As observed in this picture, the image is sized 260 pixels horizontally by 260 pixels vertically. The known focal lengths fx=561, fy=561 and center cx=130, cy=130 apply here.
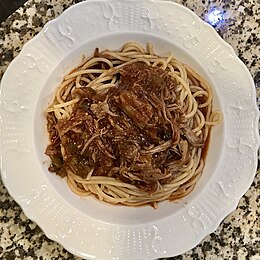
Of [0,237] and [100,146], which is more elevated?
[100,146]

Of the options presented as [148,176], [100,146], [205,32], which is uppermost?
[205,32]

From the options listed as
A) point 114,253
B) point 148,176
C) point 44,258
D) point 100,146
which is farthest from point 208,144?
point 44,258

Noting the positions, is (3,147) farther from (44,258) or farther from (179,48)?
(179,48)

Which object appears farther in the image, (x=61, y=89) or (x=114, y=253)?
(x=61, y=89)


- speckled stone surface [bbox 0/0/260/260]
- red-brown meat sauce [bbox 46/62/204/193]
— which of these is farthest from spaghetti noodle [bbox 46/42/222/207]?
speckled stone surface [bbox 0/0/260/260]

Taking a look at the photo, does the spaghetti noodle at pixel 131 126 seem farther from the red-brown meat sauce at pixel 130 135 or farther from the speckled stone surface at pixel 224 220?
the speckled stone surface at pixel 224 220

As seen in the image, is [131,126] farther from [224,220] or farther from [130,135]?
[224,220]

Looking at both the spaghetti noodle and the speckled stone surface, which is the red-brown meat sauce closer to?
the spaghetti noodle

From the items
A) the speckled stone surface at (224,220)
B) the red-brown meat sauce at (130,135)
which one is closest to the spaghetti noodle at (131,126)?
the red-brown meat sauce at (130,135)
